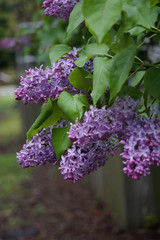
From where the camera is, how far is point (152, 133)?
1001 mm

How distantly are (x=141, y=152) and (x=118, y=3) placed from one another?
344 millimetres

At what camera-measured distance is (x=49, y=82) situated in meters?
1.16

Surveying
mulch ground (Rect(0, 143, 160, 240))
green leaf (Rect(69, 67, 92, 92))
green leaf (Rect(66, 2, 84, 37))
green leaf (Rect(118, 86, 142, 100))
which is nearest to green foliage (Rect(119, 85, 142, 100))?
green leaf (Rect(118, 86, 142, 100))

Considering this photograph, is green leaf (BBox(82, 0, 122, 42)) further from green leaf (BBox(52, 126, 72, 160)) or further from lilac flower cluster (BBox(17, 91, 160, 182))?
green leaf (BBox(52, 126, 72, 160))

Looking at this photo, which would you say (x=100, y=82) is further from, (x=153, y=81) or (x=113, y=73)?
(x=153, y=81)

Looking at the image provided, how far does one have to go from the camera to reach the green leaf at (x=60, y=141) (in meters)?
1.13

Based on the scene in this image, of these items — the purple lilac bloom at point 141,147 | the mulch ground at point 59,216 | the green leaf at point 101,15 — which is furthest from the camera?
the mulch ground at point 59,216

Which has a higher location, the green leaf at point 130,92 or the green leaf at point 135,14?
the green leaf at point 135,14

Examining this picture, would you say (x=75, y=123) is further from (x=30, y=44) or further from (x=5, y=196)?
(x=5, y=196)

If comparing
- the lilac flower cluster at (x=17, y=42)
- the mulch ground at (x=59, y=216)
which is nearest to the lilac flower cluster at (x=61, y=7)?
the mulch ground at (x=59, y=216)

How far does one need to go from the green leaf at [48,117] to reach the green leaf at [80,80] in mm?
81

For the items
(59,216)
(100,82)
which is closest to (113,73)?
(100,82)

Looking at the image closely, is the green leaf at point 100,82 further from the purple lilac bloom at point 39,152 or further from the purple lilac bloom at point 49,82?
Answer: the purple lilac bloom at point 39,152

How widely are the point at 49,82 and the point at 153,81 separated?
0.30 m
